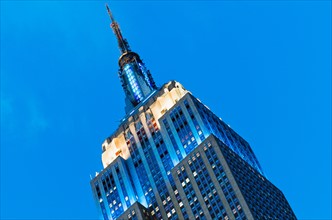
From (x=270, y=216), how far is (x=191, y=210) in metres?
23.5

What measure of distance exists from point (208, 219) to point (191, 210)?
782cm

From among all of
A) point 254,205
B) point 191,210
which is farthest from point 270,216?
point 191,210

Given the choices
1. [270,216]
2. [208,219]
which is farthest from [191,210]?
[270,216]

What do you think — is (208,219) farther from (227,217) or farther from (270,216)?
(270,216)

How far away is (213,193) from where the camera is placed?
19550 cm

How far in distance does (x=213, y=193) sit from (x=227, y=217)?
9.65m

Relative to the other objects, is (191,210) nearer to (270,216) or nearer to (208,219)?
(208,219)

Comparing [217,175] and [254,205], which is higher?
[217,175]

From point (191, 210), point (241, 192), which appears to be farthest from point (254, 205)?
point (191, 210)

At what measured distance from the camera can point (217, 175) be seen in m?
199

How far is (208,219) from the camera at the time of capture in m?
192

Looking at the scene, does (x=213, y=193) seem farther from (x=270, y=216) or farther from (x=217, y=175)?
(x=270, y=216)

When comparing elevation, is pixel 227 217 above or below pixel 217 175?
below

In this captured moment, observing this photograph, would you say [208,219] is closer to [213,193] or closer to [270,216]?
[213,193]
